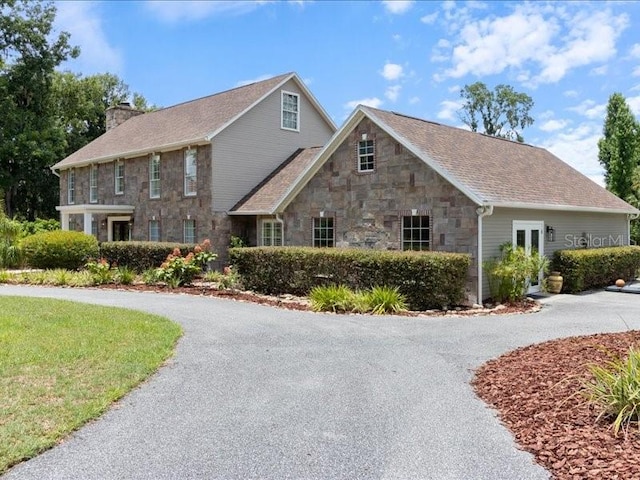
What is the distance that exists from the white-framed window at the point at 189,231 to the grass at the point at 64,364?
10244 millimetres

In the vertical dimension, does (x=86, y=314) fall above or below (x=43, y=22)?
below

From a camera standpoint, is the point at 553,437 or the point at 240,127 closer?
the point at 553,437

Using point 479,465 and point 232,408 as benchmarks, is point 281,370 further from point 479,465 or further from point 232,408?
point 479,465

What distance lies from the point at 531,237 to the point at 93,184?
68.9 ft

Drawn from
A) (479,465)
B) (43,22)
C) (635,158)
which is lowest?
(479,465)

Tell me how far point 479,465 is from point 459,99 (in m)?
58.3

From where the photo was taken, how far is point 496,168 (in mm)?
16984

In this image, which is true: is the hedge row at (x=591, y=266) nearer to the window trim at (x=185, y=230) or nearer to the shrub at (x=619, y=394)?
the shrub at (x=619, y=394)

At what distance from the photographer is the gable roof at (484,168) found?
14.5 m

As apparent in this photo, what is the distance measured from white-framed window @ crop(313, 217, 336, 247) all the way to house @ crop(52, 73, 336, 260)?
429cm

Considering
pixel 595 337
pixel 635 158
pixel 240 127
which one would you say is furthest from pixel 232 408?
pixel 635 158

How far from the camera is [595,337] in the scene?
27.5 feet

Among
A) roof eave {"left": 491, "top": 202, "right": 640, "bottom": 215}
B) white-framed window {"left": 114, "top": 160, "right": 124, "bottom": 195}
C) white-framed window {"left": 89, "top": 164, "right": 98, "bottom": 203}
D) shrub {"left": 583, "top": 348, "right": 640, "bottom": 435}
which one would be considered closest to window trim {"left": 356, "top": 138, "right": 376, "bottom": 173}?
roof eave {"left": 491, "top": 202, "right": 640, "bottom": 215}

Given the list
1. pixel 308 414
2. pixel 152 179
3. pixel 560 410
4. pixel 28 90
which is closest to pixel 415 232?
pixel 560 410
